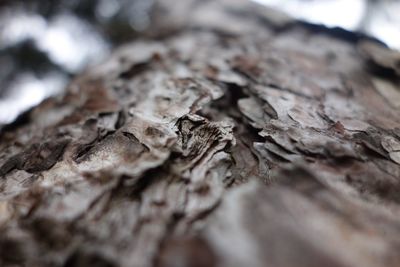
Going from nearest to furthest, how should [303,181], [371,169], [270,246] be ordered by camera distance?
1. [270,246]
2. [303,181]
3. [371,169]

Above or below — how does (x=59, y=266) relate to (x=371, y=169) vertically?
below

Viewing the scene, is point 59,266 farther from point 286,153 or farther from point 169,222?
point 286,153

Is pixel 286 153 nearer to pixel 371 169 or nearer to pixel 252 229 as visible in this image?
pixel 371 169

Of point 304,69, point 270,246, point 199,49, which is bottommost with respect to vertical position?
point 199,49

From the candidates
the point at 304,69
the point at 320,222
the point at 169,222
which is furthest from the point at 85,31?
the point at 320,222

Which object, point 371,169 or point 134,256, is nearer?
point 134,256

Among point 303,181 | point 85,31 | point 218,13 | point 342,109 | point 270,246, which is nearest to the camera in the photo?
point 270,246
